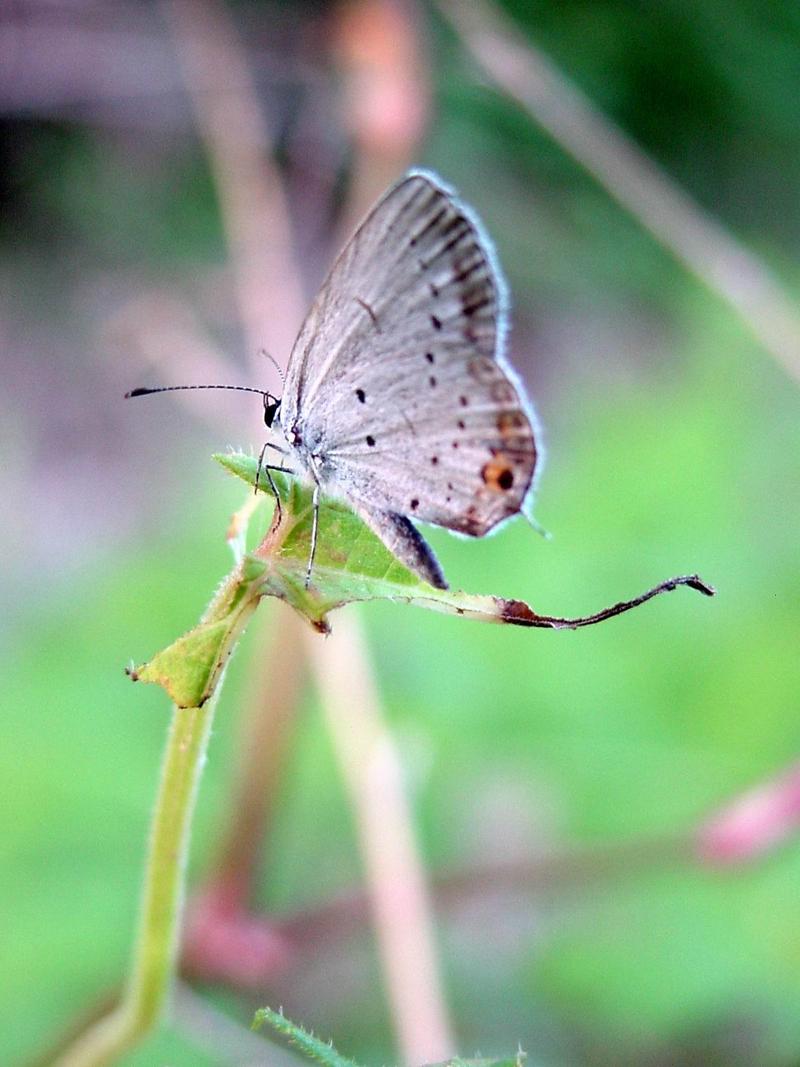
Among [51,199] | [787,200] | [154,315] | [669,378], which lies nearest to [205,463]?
[51,199]

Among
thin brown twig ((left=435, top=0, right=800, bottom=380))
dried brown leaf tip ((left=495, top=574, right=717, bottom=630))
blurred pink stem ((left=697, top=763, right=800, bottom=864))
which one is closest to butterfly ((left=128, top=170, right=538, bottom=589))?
dried brown leaf tip ((left=495, top=574, right=717, bottom=630))

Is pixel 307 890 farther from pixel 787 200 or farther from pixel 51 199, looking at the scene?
pixel 787 200

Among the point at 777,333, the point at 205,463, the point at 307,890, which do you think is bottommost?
the point at 205,463

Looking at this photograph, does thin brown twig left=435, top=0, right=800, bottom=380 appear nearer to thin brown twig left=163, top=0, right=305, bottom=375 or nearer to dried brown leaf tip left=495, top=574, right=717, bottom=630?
thin brown twig left=163, top=0, right=305, bottom=375

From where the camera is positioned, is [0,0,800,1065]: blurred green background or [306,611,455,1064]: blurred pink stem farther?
[0,0,800,1065]: blurred green background

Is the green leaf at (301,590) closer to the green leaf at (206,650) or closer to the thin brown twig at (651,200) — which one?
the green leaf at (206,650)

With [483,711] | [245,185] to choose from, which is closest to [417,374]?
[483,711]

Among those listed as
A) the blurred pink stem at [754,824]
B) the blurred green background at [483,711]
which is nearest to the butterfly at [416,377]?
the blurred pink stem at [754,824]
